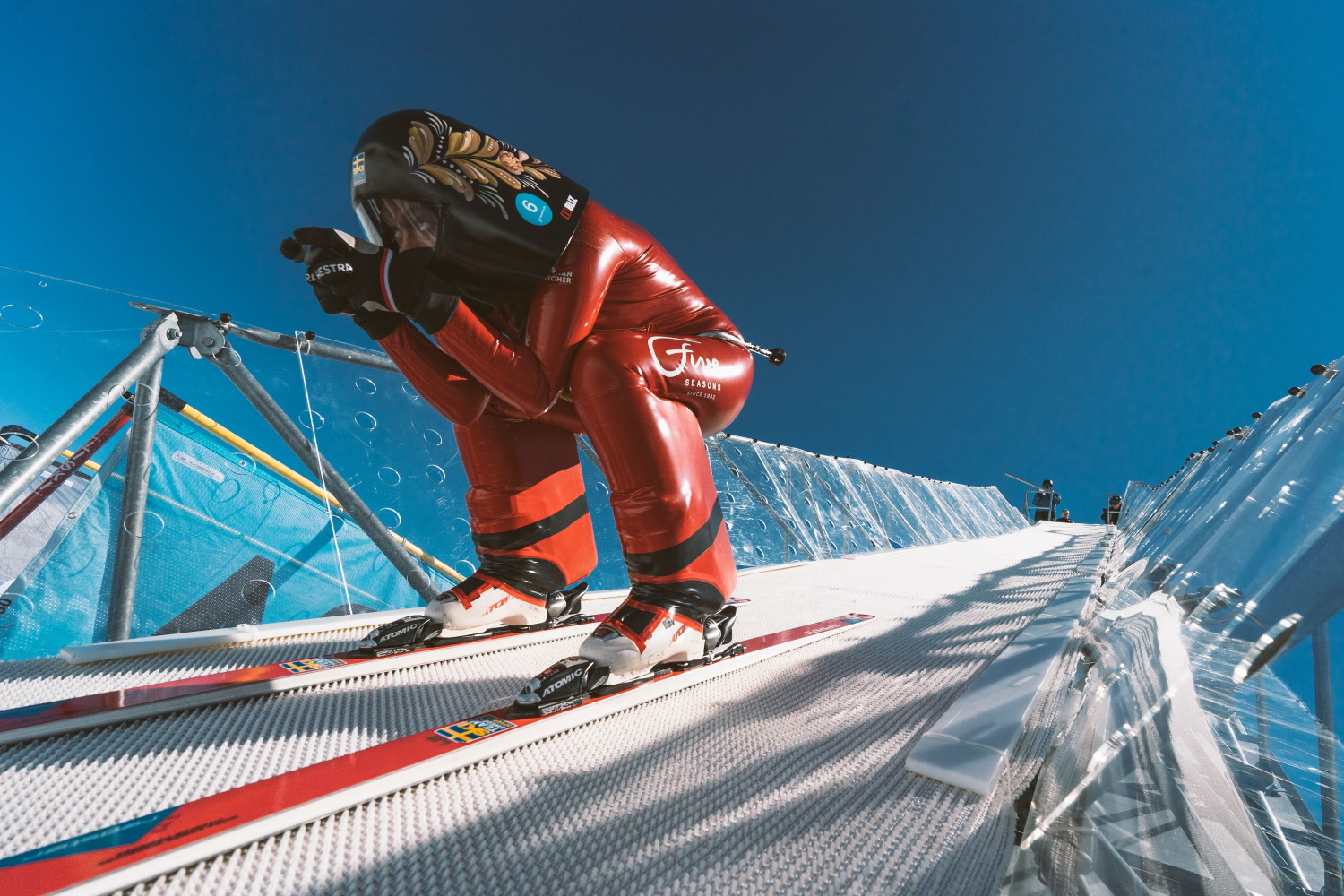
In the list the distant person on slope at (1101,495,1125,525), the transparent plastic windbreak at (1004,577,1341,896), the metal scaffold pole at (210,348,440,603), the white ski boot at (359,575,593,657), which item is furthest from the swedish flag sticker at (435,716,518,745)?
the distant person on slope at (1101,495,1125,525)

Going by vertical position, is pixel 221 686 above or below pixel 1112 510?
below

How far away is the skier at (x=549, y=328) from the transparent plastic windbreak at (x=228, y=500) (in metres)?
0.91

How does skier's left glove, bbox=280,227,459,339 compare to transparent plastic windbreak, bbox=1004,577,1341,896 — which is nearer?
transparent plastic windbreak, bbox=1004,577,1341,896

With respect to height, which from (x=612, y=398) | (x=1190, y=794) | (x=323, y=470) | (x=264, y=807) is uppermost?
(x=323, y=470)

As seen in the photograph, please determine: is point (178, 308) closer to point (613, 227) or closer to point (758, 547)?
point (613, 227)

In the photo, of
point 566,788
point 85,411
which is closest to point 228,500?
point 85,411

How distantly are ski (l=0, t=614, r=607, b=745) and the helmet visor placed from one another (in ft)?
2.43

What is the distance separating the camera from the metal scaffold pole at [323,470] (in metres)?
1.79

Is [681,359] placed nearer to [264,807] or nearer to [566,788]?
[566,788]

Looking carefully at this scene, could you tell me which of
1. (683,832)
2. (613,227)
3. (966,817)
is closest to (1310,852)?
(966,817)

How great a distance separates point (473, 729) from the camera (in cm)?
76

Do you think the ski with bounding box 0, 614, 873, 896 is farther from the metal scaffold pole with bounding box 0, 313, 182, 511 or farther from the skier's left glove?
the metal scaffold pole with bounding box 0, 313, 182, 511

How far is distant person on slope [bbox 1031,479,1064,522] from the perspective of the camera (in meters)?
18.5

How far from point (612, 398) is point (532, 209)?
1.28 feet
